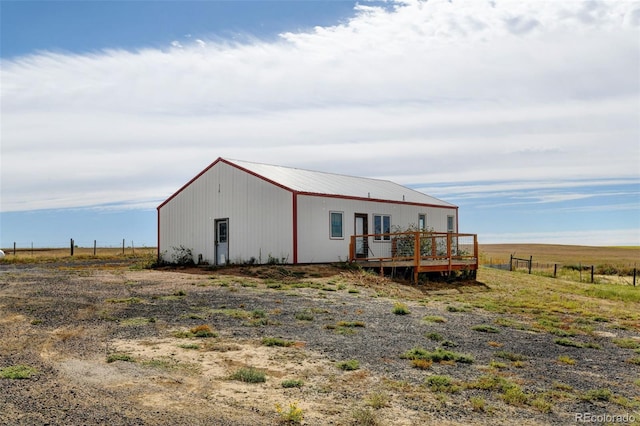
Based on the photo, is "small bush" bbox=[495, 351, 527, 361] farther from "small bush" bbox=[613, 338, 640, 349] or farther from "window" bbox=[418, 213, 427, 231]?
"window" bbox=[418, 213, 427, 231]

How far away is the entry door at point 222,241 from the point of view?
27.6m

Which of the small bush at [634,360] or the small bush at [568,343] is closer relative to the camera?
the small bush at [634,360]

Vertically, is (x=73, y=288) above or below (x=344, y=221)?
below

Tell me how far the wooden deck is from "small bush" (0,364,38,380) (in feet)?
53.3

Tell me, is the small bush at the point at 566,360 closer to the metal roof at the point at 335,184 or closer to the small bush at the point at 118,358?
the small bush at the point at 118,358

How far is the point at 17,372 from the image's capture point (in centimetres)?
823

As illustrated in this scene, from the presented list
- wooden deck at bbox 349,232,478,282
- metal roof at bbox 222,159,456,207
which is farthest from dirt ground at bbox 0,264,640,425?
metal roof at bbox 222,159,456,207

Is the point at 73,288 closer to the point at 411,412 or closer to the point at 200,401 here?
the point at 200,401

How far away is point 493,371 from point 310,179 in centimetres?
2143

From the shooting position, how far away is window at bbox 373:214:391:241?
2931 cm

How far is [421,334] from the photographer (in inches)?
471

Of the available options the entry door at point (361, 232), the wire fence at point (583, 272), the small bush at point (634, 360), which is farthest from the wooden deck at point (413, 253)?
the small bush at point (634, 360)

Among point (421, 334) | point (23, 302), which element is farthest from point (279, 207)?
point (421, 334)

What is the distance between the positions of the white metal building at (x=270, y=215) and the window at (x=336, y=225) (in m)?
0.04
